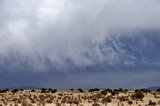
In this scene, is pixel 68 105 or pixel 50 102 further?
pixel 50 102

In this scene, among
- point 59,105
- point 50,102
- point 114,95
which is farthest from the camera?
point 114,95

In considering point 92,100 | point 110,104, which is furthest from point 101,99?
point 110,104

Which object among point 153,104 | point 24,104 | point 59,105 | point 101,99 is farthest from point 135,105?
point 24,104

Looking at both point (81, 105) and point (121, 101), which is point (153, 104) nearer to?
point (121, 101)

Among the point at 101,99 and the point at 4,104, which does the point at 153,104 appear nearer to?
the point at 101,99

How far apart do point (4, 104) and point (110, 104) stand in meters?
18.3

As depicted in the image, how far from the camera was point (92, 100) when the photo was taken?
75.0 m

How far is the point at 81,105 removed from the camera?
66.7 metres

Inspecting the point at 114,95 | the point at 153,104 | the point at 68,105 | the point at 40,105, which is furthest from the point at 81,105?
the point at 114,95

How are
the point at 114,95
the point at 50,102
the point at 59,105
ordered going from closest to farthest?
the point at 59,105 → the point at 50,102 → the point at 114,95

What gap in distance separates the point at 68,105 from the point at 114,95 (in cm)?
1930

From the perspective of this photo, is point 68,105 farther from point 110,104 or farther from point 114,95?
point 114,95

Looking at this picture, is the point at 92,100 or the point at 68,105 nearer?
the point at 68,105

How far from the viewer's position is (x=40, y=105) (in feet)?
221
